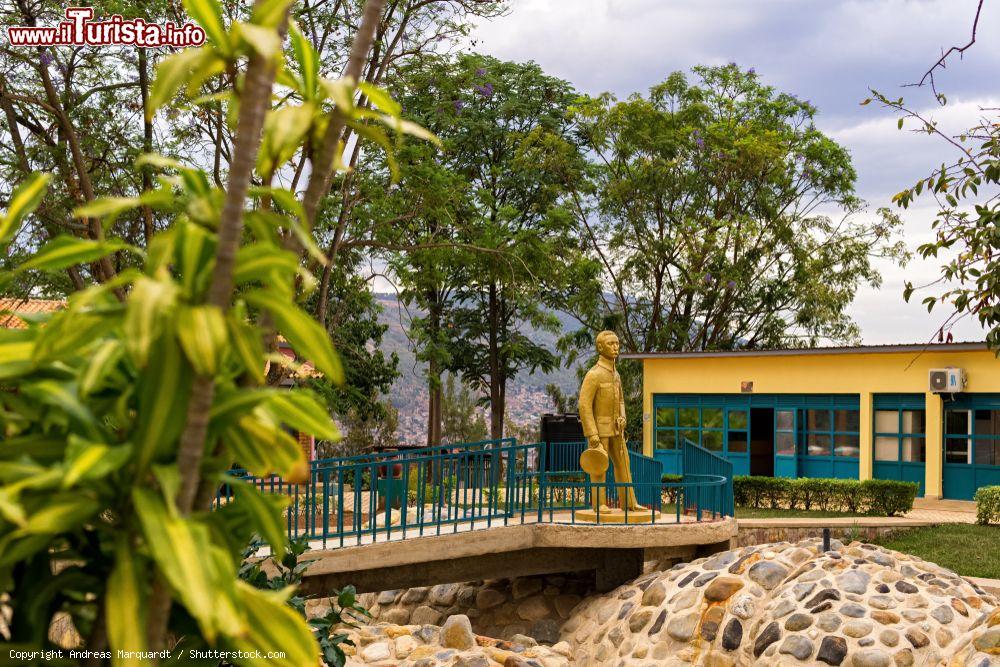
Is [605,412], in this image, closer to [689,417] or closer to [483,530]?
[483,530]

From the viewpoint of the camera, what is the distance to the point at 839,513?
1764 centimetres

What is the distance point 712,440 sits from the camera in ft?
75.8

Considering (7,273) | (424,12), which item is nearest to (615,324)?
(424,12)

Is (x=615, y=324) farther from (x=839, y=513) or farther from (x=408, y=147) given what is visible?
(x=408, y=147)

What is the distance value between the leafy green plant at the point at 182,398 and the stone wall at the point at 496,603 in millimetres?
9872

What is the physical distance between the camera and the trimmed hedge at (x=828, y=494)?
17438 millimetres

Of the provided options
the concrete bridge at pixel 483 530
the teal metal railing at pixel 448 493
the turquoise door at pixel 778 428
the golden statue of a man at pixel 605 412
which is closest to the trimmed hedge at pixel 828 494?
the turquoise door at pixel 778 428

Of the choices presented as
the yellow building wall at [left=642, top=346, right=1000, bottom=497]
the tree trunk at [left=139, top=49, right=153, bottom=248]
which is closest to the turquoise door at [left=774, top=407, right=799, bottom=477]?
the yellow building wall at [left=642, top=346, right=1000, bottom=497]

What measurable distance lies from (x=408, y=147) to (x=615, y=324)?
15.7 m

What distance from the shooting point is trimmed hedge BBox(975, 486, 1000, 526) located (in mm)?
15695

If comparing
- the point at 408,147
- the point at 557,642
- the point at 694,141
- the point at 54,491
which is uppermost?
the point at 694,141

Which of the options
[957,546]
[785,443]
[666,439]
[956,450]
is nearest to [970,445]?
[956,450]

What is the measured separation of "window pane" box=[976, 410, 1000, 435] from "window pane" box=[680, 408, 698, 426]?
6330 millimetres
